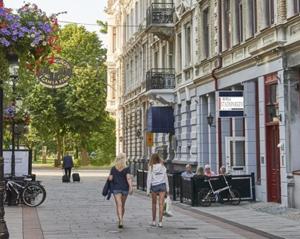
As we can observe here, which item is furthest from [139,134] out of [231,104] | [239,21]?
[231,104]

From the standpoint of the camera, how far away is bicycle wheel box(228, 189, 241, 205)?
70.0 feet

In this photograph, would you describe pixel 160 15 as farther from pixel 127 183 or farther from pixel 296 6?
pixel 127 183

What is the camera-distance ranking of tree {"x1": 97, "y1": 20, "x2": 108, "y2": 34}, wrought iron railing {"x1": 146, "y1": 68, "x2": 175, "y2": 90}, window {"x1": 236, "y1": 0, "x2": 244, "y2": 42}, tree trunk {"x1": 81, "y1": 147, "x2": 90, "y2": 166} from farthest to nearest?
tree trunk {"x1": 81, "y1": 147, "x2": 90, "y2": 166}, tree {"x1": 97, "y1": 20, "x2": 108, "y2": 34}, wrought iron railing {"x1": 146, "y1": 68, "x2": 175, "y2": 90}, window {"x1": 236, "y1": 0, "x2": 244, "y2": 42}

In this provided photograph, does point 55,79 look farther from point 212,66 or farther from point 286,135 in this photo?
point 286,135

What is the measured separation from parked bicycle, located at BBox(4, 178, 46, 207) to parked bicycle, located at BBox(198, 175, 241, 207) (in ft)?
16.9

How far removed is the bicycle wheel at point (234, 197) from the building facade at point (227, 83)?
848mm

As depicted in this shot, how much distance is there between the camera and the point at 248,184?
21.9 m

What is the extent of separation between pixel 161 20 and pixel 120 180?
2161 centimetres

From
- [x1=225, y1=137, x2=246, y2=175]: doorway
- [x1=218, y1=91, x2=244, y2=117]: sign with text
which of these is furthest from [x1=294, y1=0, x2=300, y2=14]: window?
[x1=225, y1=137, x2=246, y2=175]: doorway

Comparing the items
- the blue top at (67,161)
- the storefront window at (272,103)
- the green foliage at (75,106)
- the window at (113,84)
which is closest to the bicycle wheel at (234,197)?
the storefront window at (272,103)

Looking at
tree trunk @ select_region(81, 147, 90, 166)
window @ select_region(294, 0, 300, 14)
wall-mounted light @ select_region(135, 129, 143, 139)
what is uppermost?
window @ select_region(294, 0, 300, 14)

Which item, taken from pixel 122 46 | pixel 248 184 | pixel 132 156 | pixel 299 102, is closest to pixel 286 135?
pixel 299 102

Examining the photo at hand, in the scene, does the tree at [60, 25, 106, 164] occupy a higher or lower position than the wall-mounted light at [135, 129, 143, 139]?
higher

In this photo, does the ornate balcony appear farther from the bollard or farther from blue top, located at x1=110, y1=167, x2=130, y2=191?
blue top, located at x1=110, y1=167, x2=130, y2=191
